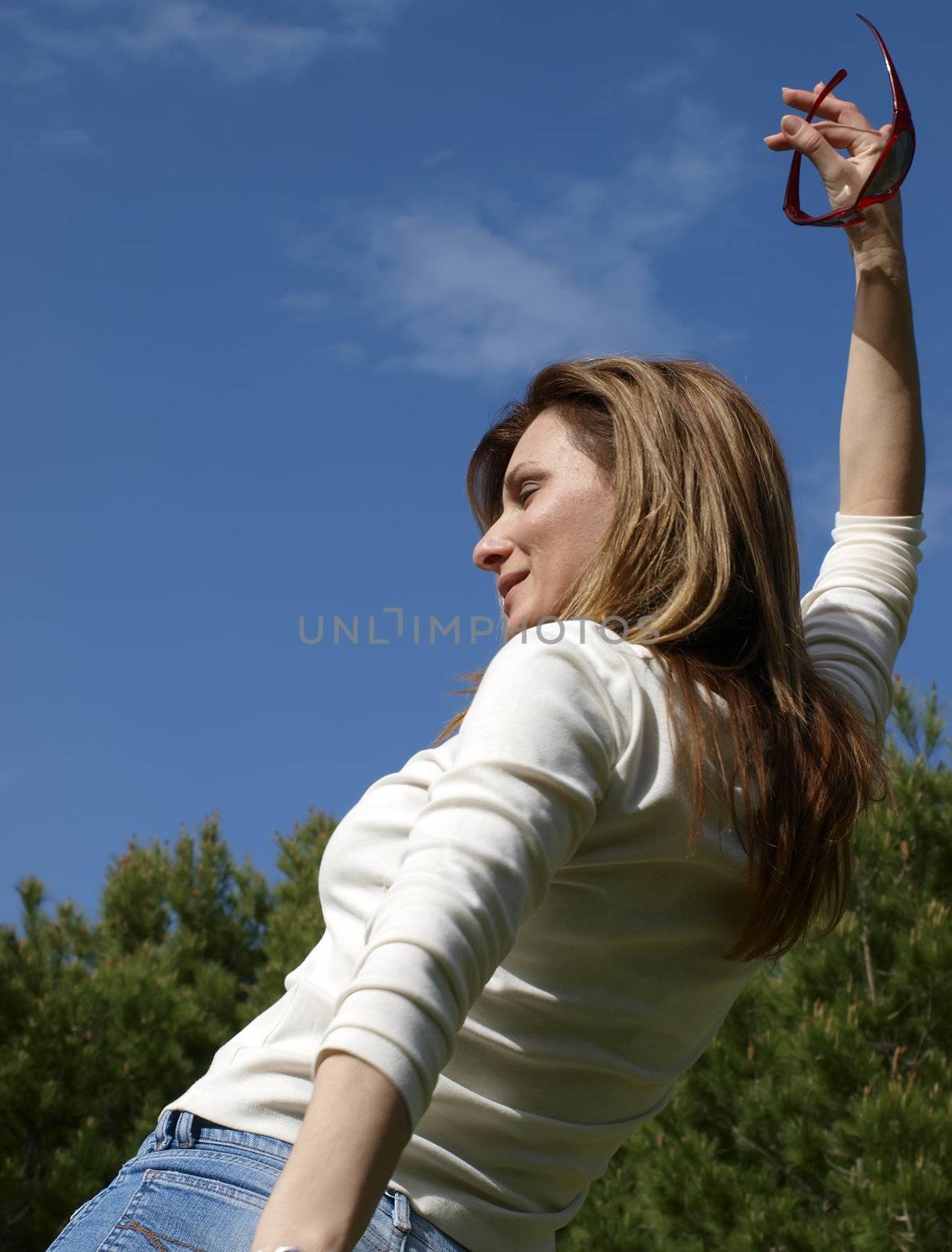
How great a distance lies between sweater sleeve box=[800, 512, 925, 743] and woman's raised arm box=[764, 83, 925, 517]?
0.04 meters

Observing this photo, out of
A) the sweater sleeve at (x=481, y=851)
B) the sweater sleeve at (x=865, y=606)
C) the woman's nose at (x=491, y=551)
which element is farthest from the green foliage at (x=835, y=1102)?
the sweater sleeve at (x=481, y=851)

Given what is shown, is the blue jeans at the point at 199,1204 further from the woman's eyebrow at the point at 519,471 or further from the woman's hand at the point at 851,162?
the woman's hand at the point at 851,162

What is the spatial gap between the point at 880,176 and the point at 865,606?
2.10 ft

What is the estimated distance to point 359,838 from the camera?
129 centimetres

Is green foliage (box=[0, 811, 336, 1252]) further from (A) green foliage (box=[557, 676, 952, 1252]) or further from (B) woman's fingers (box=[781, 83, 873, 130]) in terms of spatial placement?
(B) woman's fingers (box=[781, 83, 873, 130])

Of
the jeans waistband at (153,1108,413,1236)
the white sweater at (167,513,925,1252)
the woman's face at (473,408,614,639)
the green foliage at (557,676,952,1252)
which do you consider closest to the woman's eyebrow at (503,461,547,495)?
the woman's face at (473,408,614,639)

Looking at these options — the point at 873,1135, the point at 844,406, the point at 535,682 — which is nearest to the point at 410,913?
the point at 535,682

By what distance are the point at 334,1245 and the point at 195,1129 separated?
0.41 m

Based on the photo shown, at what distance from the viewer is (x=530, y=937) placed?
1.17 meters

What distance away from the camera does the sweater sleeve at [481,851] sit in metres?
0.86

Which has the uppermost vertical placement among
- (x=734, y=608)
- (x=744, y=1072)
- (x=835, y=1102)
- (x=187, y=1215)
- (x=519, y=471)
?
(x=744, y=1072)

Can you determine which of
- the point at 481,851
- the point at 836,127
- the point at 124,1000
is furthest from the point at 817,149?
the point at 124,1000

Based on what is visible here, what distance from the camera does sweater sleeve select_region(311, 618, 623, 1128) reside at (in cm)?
86

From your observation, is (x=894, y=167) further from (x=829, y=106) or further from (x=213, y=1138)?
(x=213, y=1138)
